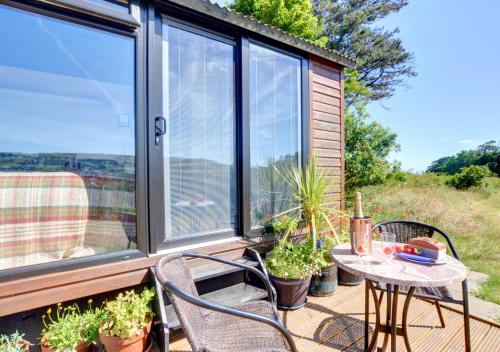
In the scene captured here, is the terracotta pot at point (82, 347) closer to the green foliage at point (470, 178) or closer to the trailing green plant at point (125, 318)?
the trailing green plant at point (125, 318)

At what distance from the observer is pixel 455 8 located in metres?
7.92

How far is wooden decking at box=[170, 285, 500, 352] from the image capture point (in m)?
1.95

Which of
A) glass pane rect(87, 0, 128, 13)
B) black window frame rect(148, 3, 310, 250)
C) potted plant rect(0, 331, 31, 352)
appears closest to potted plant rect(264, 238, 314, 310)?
black window frame rect(148, 3, 310, 250)

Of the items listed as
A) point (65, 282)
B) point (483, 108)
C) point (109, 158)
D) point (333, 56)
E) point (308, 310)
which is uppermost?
point (483, 108)

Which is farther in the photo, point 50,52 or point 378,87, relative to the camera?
point 378,87

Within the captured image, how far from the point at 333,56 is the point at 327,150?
4.24ft

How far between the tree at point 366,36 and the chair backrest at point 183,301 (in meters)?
11.8

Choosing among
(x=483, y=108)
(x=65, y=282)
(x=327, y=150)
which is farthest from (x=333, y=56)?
(x=483, y=108)

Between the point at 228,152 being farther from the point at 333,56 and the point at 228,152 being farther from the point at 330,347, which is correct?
the point at 333,56

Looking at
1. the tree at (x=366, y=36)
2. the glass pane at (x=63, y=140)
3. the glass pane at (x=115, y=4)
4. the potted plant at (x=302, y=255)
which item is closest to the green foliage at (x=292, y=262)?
the potted plant at (x=302, y=255)

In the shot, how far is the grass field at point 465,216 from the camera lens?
3875 millimetres

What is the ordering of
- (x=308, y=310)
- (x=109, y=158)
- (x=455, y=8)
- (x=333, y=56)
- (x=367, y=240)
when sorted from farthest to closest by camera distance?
1. (x=455, y=8)
2. (x=333, y=56)
3. (x=308, y=310)
4. (x=109, y=158)
5. (x=367, y=240)

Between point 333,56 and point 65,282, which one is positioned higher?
point 333,56

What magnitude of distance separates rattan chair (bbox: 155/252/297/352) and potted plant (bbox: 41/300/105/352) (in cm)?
70
